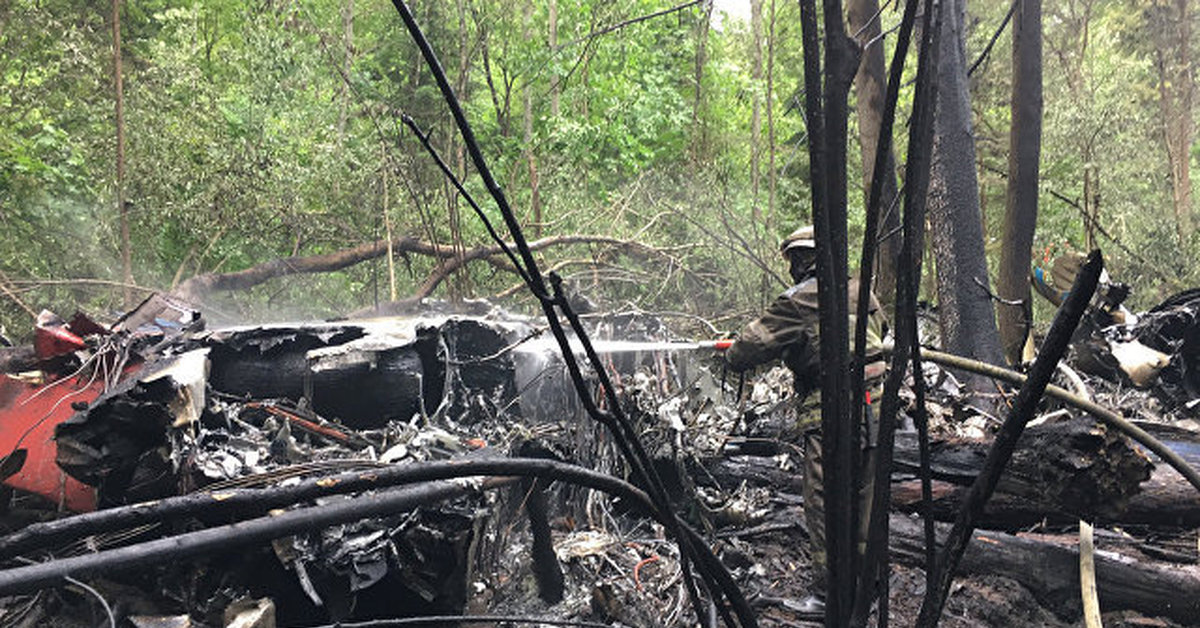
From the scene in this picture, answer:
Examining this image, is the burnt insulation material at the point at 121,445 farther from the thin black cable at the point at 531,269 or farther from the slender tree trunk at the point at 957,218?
the slender tree trunk at the point at 957,218

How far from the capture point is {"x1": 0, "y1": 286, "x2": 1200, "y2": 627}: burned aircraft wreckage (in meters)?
3.01

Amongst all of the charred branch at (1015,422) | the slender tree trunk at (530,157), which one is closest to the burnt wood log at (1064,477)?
the charred branch at (1015,422)

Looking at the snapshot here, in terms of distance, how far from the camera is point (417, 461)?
2004 millimetres

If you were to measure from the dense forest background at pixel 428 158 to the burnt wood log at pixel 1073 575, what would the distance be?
410 cm

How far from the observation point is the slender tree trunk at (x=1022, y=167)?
752 cm

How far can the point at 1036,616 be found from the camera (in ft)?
11.6

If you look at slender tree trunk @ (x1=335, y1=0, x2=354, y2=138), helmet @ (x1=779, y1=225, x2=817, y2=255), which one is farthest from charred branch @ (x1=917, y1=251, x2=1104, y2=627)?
slender tree trunk @ (x1=335, y1=0, x2=354, y2=138)

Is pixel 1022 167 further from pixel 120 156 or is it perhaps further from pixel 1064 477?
pixel 120 156

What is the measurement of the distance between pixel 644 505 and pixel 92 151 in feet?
36.3

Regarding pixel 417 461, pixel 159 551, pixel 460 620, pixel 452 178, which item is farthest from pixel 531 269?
pixel 417 461

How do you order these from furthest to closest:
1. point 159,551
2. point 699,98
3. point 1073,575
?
point 699,98 → point 1073,575 → point 159,551

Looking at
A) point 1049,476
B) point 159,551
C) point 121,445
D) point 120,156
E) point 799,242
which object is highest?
point 120,156

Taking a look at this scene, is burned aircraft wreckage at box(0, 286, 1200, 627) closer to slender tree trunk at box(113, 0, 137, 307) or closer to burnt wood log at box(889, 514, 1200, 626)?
burnt wood log at box(889, 514, 1200, 626)

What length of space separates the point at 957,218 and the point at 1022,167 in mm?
1765
